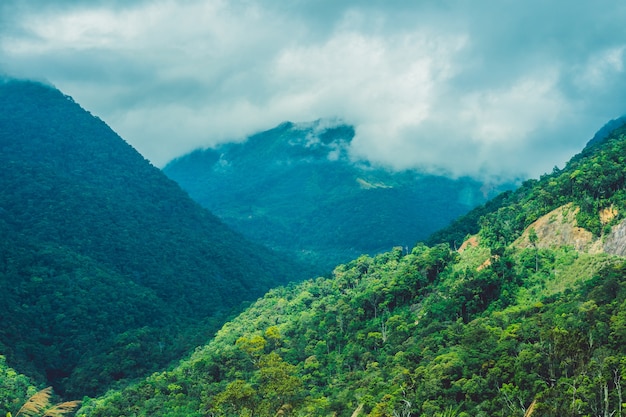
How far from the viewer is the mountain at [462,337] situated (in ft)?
134

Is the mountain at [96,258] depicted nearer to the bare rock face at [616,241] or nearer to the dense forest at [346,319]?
the dense forest at [346,319]

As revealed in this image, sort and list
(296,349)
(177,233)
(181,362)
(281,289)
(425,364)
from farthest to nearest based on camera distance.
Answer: (177,233)
(281,289)
(181,362)
(296,349)
(425,364)

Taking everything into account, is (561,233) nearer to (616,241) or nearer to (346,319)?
(616,241)

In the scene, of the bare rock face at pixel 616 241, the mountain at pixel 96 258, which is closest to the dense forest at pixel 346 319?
the bare rock face at pixel 616 241

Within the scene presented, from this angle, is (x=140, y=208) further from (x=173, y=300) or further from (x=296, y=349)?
(x=296, y=349)

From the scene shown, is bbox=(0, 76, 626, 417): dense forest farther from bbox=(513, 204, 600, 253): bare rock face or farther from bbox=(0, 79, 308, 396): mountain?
bbox=(0, 79, 308, 396): mountain

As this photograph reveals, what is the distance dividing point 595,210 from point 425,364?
2304 centimetres

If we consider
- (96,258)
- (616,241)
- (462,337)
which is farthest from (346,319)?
(96,258)

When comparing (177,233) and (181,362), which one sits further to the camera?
(177,233)

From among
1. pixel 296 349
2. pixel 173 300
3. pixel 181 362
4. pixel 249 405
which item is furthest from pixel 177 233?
pixel 249 405

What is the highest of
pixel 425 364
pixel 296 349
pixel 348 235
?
pixel 348 235

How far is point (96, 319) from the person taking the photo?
311ft

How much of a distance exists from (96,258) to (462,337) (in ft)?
269

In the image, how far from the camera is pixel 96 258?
116188mm
